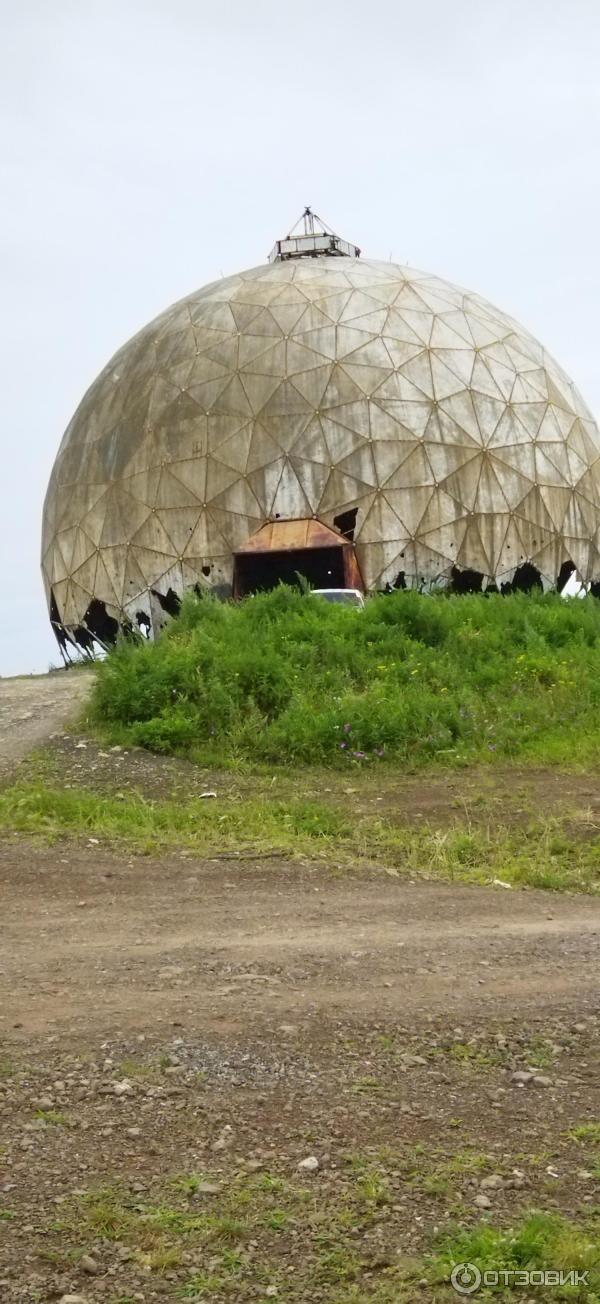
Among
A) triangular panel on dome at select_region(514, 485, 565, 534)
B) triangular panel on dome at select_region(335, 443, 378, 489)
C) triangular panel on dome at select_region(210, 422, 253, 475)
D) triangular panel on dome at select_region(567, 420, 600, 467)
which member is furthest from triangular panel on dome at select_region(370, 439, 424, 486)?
triangular panel on dome at select_region(567, 420, 600, 467)

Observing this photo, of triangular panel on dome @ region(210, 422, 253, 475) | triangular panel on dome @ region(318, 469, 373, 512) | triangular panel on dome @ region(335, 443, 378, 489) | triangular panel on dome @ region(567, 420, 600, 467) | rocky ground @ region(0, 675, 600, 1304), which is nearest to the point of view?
rocky ground @ region(0, 675, 600, 1304)

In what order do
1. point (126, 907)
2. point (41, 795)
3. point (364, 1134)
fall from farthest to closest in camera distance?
point (41, 795) → point (126, 907) → point (364, 1134)

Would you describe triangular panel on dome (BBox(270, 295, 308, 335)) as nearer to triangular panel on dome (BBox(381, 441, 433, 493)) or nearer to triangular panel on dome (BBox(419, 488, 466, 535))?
triangular panel on dome (BBox(381, 441, 433, 493))

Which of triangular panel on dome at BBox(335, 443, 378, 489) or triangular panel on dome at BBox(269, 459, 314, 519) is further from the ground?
triangular panel on dome at BBox(335, 443, 378, 489)

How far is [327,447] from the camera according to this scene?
2684 cm

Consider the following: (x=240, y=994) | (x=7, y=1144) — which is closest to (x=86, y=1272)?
(x=7, y=1144)

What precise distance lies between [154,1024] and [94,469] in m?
25.8

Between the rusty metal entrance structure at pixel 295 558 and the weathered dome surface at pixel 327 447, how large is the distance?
77cm

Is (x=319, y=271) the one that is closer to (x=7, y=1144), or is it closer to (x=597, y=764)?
(x=597, y=764)

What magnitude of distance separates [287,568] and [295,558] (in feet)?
0.97

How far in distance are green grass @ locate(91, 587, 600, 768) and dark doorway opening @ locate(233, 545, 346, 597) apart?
377 inches

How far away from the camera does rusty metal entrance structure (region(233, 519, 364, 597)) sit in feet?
83.5

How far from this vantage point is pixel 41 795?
9.57 metres

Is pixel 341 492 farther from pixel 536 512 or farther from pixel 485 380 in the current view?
pixel 536 512
